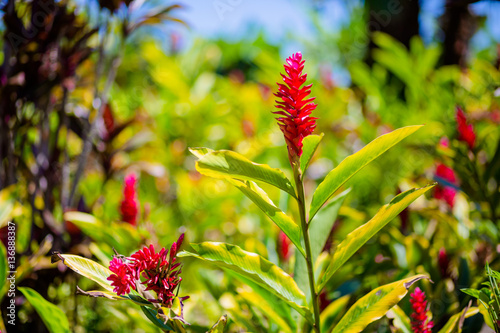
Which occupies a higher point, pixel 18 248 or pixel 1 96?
pixel 1 96

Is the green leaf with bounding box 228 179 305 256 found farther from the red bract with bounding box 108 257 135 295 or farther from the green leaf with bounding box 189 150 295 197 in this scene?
the red bract with bounding box 108 257 135 295

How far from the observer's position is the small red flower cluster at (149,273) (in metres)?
0.71

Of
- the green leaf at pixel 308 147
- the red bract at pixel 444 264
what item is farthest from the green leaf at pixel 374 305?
the red bract at pixel 444 264

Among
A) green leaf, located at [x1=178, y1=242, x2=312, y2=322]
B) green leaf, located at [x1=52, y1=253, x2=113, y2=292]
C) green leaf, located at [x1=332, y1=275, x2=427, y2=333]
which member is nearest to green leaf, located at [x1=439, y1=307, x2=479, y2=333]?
green leaf, located at [x1=332, y1=275, x2=427, y2=333]

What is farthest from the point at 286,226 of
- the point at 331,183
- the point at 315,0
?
the point at 315,0

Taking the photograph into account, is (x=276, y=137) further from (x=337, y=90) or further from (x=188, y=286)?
(x=188, y=286)

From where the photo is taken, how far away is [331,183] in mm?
782

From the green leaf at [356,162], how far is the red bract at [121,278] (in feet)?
1.15

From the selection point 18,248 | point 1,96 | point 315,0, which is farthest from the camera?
point 315,0

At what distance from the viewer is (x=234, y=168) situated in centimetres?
70

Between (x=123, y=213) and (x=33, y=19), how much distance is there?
800 millimetres

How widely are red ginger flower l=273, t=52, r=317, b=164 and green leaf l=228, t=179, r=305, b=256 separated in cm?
9

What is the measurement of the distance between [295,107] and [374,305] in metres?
0.42

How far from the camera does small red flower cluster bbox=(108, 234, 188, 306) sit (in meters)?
0.71
